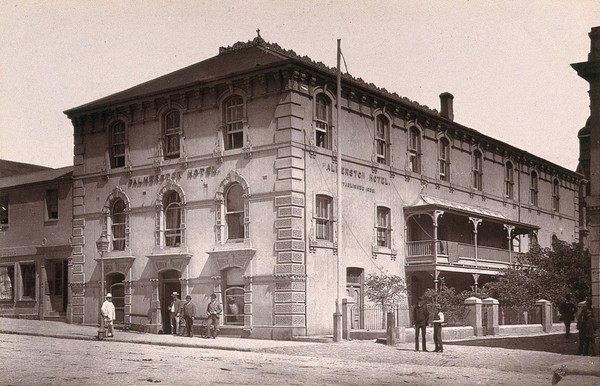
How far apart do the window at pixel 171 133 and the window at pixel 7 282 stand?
11.7 metres

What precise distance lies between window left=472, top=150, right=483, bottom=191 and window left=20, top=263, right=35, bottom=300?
22.5m

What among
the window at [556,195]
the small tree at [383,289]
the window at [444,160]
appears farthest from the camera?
the window at [556,195]

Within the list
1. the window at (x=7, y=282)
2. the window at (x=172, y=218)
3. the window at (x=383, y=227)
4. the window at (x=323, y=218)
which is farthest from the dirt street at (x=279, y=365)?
the window at (x=7, y=282)

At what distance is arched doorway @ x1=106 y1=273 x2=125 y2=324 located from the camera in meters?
30.6

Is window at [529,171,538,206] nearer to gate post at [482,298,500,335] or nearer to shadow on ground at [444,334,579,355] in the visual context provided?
shadow on ground at [444,334,579,355]

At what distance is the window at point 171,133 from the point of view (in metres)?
29.6

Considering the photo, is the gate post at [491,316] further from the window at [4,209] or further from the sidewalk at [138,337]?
the window at [4,209]

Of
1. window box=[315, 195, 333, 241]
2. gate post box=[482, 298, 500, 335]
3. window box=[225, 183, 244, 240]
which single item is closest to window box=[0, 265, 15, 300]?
window box=[225, 183, 244, 240]

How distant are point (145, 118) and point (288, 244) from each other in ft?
29.7

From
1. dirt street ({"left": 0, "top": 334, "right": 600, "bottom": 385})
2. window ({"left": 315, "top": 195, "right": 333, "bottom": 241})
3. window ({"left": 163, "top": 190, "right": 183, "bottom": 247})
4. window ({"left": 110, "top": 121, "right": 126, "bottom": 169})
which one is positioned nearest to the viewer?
dirt street ({"left": 0, "top": 334, "right": 600, "bottom": 385})

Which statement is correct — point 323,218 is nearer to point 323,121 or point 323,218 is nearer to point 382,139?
point 323,121

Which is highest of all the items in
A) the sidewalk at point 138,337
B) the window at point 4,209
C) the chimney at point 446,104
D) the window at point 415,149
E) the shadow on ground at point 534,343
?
the chimney at point 446,104

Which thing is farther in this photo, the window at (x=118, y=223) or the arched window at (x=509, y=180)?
the arched window at (x=509, y=180)

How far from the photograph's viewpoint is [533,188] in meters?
45.1
